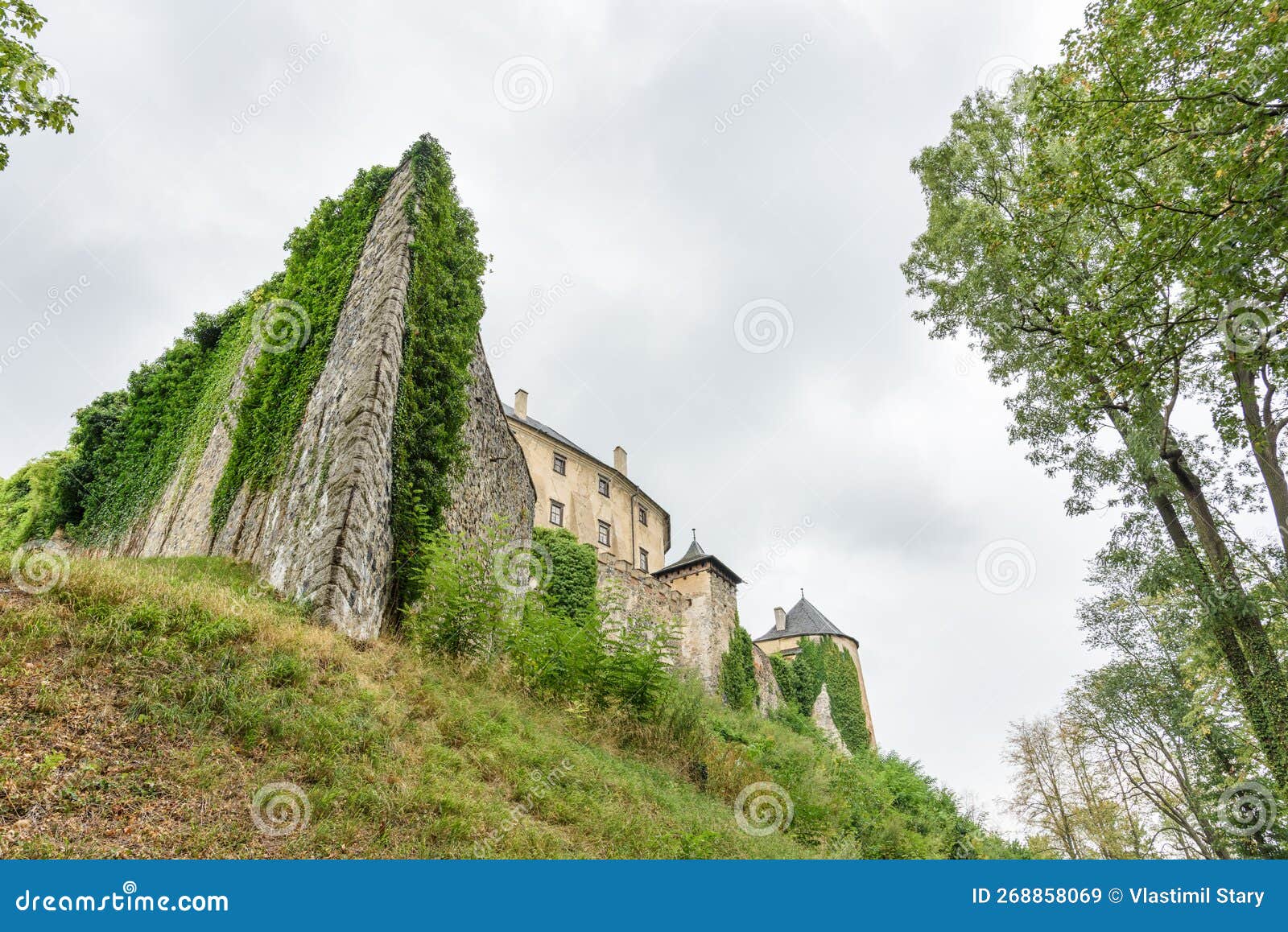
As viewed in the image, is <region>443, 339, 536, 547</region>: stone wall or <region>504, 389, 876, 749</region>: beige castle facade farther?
<region>504, 389, 876, 749</region>: beige castle facade

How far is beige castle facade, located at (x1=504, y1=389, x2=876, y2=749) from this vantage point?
25.4 m

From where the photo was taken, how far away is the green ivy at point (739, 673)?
2527 centimetres

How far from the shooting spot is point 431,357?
10320 millimetres

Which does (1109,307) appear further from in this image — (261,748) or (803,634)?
(803,634)

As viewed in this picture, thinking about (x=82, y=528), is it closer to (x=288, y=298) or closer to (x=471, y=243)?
(x=288, y=298)

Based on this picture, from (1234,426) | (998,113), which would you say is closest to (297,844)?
(1234,426)

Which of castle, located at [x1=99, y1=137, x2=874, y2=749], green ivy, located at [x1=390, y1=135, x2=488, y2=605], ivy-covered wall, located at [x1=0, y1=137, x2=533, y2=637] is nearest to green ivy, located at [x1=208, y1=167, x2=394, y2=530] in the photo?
ivy-covered wall, located at [x1=0, y1=137, x2=533, y2=637]

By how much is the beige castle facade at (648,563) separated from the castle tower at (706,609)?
0.11ft

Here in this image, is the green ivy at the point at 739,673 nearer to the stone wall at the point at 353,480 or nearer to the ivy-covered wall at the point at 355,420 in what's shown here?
the ivy-covered wall at the point at 355,420

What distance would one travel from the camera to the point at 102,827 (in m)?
3.52

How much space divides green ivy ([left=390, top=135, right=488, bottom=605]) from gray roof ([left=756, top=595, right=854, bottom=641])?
3056cm

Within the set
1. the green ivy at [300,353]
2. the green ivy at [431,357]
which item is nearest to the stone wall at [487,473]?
the green ivy at [431,357]

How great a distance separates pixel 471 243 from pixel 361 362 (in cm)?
403

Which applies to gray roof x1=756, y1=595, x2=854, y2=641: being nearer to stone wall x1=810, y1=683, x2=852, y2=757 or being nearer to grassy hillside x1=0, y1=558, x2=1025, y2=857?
stone wall x1=810, y1=683, x2=852, y2=757
